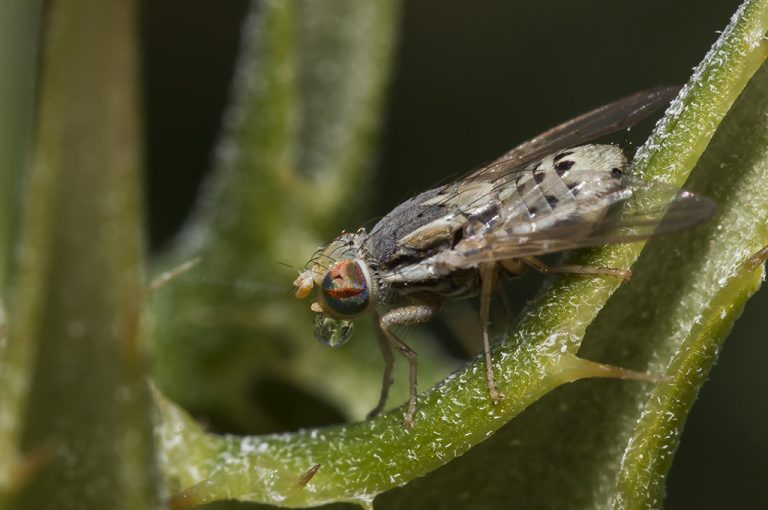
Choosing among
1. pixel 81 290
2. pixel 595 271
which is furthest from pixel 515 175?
pixel 81 290

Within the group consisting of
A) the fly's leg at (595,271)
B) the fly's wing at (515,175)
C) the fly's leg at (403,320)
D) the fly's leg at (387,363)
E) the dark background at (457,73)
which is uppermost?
the fly's leg at (595,271)

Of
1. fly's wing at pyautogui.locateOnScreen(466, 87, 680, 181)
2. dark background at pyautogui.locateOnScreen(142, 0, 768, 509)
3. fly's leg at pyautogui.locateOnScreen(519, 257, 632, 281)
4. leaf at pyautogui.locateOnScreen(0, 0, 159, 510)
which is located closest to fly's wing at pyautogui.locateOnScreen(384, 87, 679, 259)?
fly's wing at pyautogui.locateOnScreen(466, 87, 680, 181)

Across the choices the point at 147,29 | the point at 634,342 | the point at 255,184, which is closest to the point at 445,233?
the point at 255,184

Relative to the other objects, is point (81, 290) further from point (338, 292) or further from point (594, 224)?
point (338, 292)

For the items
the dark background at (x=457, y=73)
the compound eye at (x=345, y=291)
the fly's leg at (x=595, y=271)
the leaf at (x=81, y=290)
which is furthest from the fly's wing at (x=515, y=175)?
the dark background at (x=457, y=73)

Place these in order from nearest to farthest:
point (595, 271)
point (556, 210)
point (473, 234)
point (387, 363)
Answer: point (595, 271) → point (556, 210) → point (473, 234) → point (387, 363)

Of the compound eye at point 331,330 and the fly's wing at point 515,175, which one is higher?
the fly's wing at point 515,175

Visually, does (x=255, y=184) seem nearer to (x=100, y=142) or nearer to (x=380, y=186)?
(x=100, y=142)

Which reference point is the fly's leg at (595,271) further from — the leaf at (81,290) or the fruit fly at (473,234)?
the leaf at (81,290)
